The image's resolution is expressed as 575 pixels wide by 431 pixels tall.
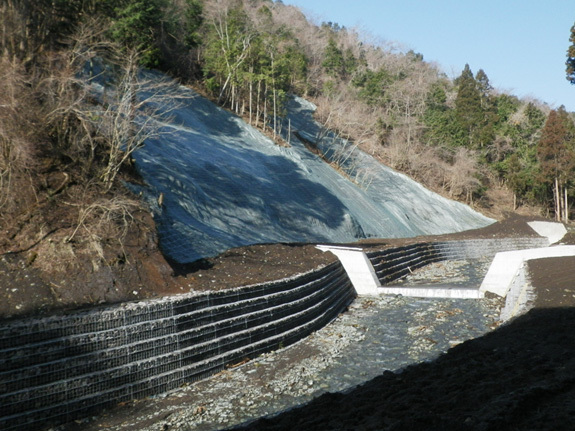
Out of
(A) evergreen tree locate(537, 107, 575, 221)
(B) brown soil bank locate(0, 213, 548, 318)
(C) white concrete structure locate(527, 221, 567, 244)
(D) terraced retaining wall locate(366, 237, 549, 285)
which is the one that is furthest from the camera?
(A) evergreen tree locate(537, 107, 575, 221)

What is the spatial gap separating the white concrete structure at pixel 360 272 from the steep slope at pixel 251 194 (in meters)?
2.11

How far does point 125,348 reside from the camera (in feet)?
22.6

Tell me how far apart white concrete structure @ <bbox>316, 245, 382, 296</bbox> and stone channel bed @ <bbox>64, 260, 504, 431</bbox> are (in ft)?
1.88

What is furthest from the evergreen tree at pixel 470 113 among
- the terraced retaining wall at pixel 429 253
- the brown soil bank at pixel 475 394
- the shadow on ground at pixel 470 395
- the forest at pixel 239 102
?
the shadow on ground at pixel 470 395

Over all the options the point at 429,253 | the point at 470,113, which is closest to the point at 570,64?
the point at 429,253

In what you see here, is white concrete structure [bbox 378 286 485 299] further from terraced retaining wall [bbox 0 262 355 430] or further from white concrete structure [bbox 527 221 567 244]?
white concrete structure [bbox 527 221 567 244]

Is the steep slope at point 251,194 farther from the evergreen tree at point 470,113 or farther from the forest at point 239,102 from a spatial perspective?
the evergreen tree at point 470,113

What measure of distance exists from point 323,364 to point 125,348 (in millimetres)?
3337

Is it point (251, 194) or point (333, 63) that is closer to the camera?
point (251, 194)

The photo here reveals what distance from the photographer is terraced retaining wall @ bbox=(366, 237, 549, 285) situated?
17.0 meters

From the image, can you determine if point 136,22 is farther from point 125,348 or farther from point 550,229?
point 550,229

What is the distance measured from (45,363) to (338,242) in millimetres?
13996

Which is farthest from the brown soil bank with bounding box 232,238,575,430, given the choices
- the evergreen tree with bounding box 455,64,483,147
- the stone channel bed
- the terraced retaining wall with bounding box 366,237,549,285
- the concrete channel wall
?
the evergreen tree with bounding box 455,64,483,147

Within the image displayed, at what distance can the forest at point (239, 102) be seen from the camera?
910 cm
